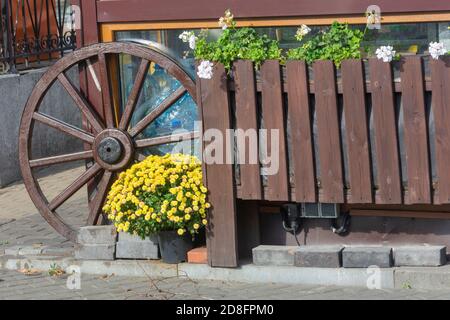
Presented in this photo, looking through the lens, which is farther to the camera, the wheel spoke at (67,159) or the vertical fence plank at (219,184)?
the wheel spoke at (67,159)

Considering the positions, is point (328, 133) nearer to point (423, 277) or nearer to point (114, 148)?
point (423, 277)

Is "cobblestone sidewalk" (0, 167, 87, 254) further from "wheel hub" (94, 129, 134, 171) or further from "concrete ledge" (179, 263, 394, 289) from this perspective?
"concrete ledge" (179, 263, 394, 289)

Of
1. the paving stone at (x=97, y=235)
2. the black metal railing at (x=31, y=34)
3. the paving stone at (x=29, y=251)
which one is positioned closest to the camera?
the paving stone at (x=97, y=235)

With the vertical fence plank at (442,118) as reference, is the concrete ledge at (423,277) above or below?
below

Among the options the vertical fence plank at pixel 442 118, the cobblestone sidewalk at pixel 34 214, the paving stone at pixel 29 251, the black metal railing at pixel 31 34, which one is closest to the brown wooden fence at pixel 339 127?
the vertical fence plank at pixel 442 118

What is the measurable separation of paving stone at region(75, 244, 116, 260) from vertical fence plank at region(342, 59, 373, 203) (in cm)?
184

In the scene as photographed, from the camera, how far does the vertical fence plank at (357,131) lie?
6.53 m

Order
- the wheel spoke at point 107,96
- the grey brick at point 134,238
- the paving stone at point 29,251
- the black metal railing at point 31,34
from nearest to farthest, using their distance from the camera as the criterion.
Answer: the grey brick at point 134,238
the wheel spoke at point 107,96
the paving stone at point 29,251
the black metal railing at point 31,34

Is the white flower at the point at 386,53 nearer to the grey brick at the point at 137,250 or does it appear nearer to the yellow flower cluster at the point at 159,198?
the yellow flower cluster at the point at 159,198

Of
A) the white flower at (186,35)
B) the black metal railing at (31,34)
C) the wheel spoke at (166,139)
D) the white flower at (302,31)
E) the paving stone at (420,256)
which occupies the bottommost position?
the paving stone at (420,256)

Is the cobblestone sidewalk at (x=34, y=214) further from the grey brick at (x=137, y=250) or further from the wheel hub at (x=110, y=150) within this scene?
the wheel hub at (x=110, y=150)

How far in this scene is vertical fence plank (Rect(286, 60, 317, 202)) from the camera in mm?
6656

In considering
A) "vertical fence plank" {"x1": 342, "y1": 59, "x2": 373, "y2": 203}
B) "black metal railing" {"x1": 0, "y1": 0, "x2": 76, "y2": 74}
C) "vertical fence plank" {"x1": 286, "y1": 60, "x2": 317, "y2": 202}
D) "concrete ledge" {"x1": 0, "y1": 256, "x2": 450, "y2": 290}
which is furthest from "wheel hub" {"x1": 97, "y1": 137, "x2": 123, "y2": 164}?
"black metal railing" {"x1": 0, "y1": 0, "x2": 76, "y2": 74}
